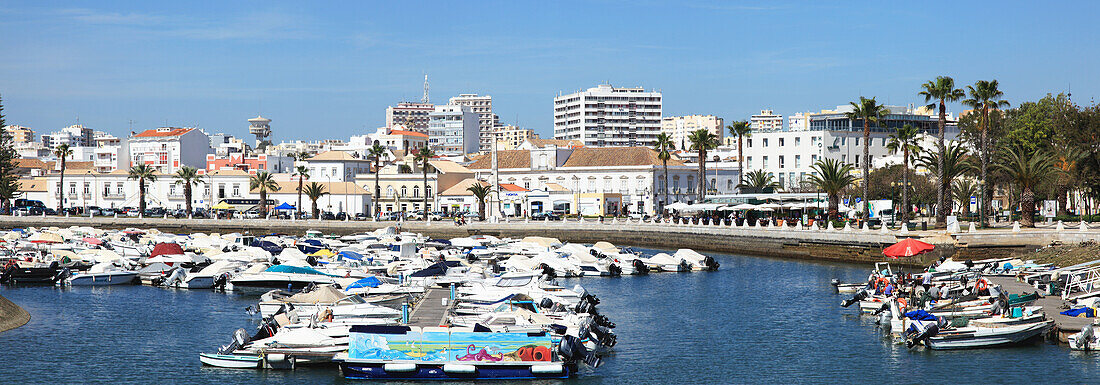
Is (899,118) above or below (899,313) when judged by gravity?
above

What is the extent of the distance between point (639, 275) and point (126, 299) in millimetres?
27285

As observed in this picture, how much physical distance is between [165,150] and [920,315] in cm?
13191

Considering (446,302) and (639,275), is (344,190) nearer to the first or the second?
(639,275)

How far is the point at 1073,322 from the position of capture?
115ft

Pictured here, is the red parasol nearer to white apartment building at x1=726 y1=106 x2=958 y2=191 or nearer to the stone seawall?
the stone seawall

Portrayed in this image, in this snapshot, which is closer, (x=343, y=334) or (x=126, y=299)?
(x=343, y=334)

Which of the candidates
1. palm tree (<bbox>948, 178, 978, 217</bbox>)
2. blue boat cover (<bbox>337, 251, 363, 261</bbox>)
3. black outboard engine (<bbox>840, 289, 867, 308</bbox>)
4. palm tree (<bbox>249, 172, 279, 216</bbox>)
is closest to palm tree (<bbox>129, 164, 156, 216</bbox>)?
palm tree (<bbox>249, 172, 279, 216</bbox>)

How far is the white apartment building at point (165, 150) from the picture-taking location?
14825 cm

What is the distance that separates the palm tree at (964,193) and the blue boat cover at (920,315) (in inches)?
2255

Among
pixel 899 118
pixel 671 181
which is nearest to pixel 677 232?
pixel 671 181

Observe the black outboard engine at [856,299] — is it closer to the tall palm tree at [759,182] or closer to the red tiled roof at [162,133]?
the tall palm tree at [759,182]

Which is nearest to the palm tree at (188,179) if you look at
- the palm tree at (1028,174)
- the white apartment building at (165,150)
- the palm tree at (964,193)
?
the white apartment building at (165,150)

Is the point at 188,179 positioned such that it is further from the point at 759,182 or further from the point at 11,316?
the point at 11,316

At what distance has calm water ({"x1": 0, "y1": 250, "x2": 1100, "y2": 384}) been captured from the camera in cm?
3088
